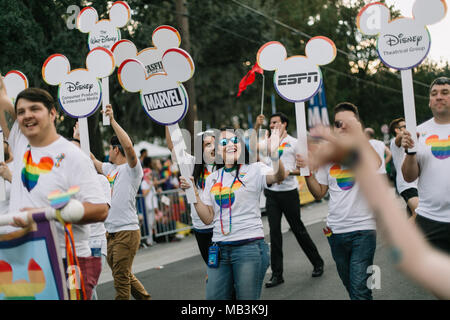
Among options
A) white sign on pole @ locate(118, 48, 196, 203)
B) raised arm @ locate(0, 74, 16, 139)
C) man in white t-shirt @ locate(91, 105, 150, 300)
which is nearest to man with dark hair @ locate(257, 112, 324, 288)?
man in white t-shirt @ locate(91, 105, 150, 300)

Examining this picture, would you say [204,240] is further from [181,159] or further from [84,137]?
[84,137]

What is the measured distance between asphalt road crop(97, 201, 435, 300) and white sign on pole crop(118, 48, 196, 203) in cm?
213

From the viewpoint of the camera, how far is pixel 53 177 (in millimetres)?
2812

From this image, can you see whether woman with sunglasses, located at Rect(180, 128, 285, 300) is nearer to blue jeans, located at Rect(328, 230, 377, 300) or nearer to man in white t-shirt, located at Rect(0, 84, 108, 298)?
blue jeans, located at Rect(328, 230, 377, 300)

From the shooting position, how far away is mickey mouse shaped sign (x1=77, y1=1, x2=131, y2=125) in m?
5.25

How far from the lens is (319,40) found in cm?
463

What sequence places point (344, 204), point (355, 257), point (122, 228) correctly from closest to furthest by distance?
point (355, 257), point (344, 204), point (122, 228)

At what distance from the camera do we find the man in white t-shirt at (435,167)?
12.4 feet

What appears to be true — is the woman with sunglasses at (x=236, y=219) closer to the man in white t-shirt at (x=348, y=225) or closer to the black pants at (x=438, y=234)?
the man in white t-shirt at (x=348, y=225)

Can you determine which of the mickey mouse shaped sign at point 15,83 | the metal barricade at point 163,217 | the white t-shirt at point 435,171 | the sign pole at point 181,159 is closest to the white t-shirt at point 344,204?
the white t-shirt at point 435,171

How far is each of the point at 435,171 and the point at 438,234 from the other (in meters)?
0.51

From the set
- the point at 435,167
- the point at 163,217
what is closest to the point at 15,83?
the point at 435,167

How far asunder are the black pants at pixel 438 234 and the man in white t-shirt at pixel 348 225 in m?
0.43

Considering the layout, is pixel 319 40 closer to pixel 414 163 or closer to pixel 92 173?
pixel 414 163
